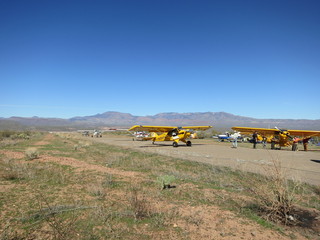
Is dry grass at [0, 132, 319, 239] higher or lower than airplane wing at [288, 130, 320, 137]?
lower

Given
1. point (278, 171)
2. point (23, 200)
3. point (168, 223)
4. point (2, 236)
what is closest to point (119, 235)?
point (168, 223)

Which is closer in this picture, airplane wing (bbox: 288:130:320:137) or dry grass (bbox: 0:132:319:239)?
dry grass (bbox: 0:132:319:239)

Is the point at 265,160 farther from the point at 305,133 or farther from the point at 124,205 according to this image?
the point at 124,205

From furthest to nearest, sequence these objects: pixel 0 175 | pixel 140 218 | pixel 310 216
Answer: pixel 0 175 < pixel 310 216 < pixel 140 218

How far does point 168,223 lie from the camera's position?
188 inches

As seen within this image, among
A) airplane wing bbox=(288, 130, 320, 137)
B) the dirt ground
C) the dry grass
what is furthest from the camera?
airplane wing bbox=(288, 130, 320, 137)

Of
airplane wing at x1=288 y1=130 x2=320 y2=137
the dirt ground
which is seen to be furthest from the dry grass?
airplane wing at x1=288 y1=130 x2=320 y2=137

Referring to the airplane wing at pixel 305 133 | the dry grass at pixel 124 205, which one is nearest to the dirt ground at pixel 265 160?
the dry grass at pixel 124 205

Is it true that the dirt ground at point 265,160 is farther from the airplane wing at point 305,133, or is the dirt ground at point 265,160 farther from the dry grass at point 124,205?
the airplane wing at point 305,133

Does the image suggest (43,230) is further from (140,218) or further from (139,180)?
(139,180)

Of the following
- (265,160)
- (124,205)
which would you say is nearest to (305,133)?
(265,160)

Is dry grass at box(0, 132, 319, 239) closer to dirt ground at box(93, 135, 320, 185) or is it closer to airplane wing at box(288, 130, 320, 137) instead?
dirt ground at box(93, 135, 320, 185)

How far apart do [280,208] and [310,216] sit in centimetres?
115

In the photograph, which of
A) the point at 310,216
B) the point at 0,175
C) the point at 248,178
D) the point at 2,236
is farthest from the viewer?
the point at 248,178
